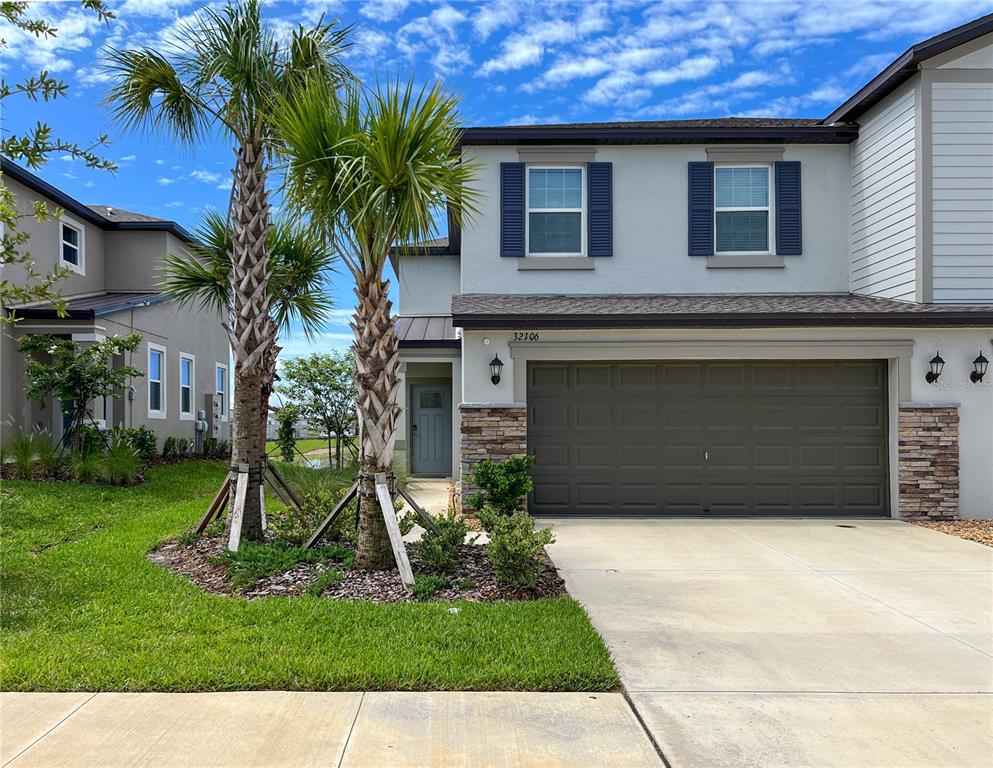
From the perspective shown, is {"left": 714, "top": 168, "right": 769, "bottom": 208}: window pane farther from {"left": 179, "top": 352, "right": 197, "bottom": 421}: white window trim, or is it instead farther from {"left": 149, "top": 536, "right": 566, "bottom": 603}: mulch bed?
{"left": 179, "top": 352, "right": 197, "bottom": 421}: white window trim

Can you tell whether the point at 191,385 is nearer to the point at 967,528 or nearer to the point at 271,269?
the point at 271,269

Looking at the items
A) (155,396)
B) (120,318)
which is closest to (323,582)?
(120,318)

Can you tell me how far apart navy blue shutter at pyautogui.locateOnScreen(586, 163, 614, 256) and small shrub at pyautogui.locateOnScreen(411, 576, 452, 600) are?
6.81 metres

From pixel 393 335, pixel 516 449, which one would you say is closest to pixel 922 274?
pixel 516 449

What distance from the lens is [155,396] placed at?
16609 millimetres

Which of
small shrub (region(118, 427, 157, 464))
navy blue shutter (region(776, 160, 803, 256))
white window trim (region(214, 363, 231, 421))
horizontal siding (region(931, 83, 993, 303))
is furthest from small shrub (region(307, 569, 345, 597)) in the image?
white window trim (region(214, 363, 231, 421))

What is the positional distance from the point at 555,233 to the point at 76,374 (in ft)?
29.2

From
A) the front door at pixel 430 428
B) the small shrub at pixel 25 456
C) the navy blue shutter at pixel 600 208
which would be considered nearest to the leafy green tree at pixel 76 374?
the small shrub at pixel 25 456

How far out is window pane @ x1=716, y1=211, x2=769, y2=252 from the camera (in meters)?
11.2

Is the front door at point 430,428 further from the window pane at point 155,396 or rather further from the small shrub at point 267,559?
the small shrub at point 267,559

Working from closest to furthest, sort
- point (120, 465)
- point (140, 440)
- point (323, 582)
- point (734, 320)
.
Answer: point (323, 582), point (734, 320), point (120, 465), point (140, 440)

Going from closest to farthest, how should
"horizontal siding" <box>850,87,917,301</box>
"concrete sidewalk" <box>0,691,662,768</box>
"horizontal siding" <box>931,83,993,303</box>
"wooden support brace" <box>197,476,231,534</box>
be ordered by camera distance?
1. "concrete sidewalk" <box>0,691,662,768</box>
2. "wooden support brace" <box>197,476,231,534</box>
3. "horizontal siding" <box>931,83,993,303</box>
4. "horizontal siding" <box>850,87,917,301</box>

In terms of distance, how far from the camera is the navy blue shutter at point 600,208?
11.1 metres

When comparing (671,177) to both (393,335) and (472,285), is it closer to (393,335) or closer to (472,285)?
(472,285)
